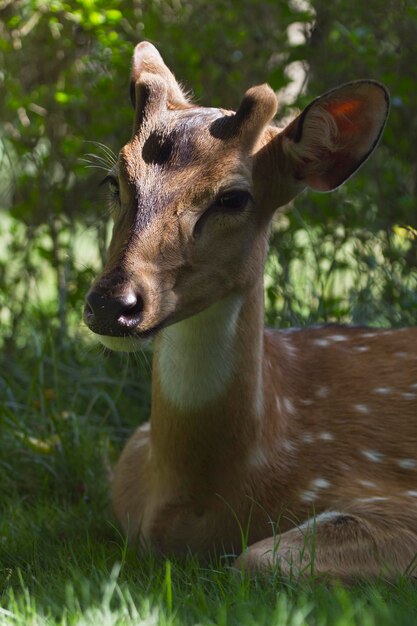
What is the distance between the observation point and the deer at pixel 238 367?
370 centimetres

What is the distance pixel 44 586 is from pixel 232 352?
3.28 ft

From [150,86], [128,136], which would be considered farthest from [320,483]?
[128,136]

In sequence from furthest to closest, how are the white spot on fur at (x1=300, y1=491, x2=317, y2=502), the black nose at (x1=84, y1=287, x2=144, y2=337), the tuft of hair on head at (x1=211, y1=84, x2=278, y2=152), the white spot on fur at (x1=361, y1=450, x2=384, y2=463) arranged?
1. the white spot on fur at (x1=361, y1=450, x2=384, y2=463)
2. the white spot on fur at (x1=300, y1=491, x2=317, y2=502)
3. the tuft of hair on head at (x1=211, y1=84, x2=278, y2=152)
4. the black nose at (x1=84, y1=287, x2=144, y2=337)

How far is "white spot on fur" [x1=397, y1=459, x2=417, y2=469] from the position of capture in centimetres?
429

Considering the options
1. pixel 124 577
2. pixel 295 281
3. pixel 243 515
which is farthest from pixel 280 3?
pixel 124 577

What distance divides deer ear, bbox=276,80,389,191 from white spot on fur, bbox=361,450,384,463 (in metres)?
0.97

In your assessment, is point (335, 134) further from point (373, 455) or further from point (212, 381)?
point (373, 455)

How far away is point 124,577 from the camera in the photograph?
3.71m

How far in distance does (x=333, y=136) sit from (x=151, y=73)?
77 cm

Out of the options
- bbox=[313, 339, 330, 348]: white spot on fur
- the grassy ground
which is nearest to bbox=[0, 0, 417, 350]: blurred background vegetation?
the grassy ground

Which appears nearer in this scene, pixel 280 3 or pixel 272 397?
pixel 272 397

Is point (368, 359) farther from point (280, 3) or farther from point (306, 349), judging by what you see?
point (280, 3)

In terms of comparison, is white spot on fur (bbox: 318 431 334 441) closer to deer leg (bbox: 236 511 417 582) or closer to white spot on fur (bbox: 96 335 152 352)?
deer leg (bbox: 236 511 417 582)

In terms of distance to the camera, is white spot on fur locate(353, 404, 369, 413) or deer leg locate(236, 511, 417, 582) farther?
white spot on fur locate(353, 404, 369, 413)
